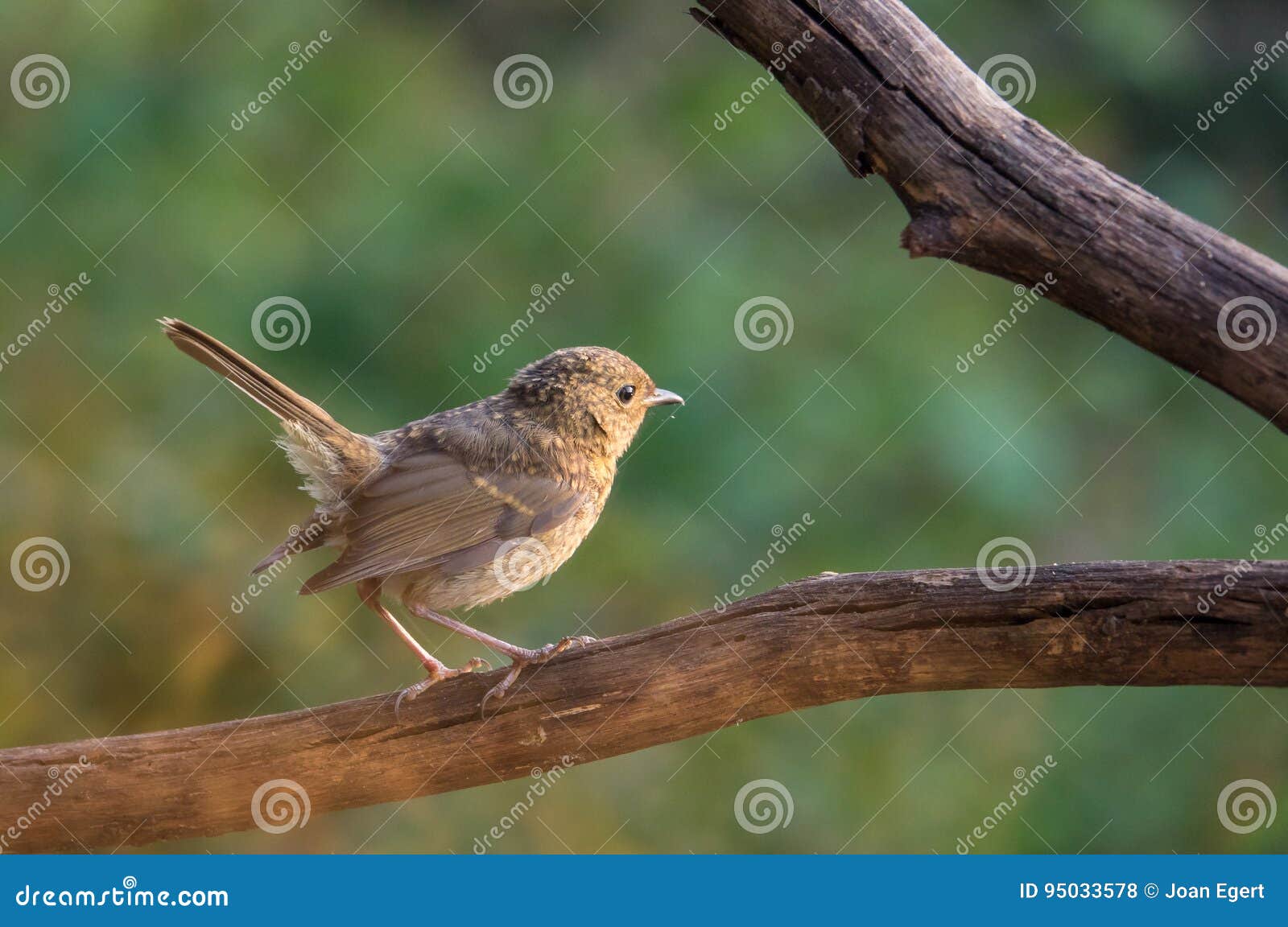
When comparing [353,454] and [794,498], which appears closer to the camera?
[353,454]

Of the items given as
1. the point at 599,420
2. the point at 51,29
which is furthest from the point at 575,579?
the point at 51,29

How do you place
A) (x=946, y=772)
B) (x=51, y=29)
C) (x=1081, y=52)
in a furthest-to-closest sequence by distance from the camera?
(x=1081, y=52) → (x=946, y=772) → (x=51, y=29)

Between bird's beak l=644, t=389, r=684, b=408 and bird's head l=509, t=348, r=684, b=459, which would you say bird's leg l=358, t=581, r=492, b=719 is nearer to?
bird's head l=509, t=348, r=684, b=459

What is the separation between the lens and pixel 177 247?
226 inches

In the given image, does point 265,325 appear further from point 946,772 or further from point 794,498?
point 946,772

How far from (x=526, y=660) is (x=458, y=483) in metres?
0.75

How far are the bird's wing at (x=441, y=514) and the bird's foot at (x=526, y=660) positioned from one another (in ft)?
1.53

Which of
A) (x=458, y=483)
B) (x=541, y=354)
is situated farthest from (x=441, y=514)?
(x=541, y=354)

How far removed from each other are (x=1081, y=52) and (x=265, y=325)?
4451 millimetres

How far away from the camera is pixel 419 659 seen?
13.9 ft

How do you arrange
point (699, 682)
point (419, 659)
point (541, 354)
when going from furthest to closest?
point (541, 354) → point (419, 659) → point (699, 682)

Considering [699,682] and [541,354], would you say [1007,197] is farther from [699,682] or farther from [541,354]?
[541,354]

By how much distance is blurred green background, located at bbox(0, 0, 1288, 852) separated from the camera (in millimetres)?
5781

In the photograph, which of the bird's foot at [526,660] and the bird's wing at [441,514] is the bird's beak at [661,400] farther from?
the bird's foot at [526,660]
